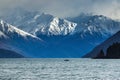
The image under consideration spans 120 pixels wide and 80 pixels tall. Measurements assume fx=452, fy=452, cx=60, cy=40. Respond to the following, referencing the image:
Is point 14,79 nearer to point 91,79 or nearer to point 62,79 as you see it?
→ point 62,79

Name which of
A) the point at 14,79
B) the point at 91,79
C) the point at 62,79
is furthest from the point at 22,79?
the point at 91,79

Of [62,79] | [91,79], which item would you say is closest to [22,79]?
[62,79]

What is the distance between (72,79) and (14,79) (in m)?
15.8

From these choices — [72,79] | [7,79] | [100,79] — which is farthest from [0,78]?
[100,79]

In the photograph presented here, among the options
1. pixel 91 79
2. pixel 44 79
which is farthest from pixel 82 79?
pixel 44 79

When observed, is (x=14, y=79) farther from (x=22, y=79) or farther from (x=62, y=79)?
(x=62, y=79)

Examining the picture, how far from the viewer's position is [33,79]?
12250cm

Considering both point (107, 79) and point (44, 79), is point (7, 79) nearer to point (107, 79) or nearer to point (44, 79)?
point (44, 79)

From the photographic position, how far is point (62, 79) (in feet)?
405

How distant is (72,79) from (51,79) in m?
5.80

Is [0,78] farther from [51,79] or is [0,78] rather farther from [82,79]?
[82,79]

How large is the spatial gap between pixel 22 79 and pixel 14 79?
2.19m

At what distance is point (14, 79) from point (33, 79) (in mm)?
5215

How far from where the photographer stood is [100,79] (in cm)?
12119
